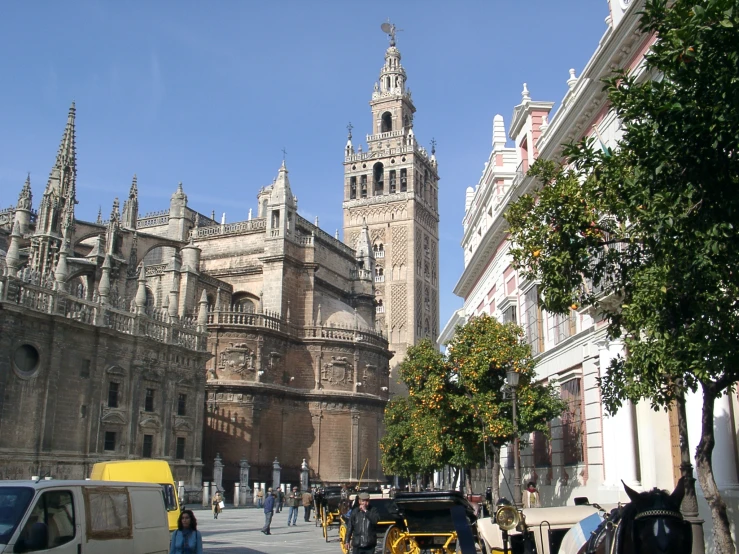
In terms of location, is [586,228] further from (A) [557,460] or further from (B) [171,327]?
(B) [171,327]

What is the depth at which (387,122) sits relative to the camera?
79.2 meters

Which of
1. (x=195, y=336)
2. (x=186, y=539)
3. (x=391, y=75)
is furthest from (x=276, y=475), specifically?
(x=391, y=75)

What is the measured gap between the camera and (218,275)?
49.2m

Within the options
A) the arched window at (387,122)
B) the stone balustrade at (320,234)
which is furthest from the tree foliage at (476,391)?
the arched window at (387,122)

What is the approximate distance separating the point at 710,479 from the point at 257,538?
13.6m

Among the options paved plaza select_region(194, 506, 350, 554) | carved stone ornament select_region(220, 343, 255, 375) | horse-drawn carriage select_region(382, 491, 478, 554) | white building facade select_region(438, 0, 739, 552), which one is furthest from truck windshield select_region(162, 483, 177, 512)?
carved stone ornament select_region(220, 343, 255, 375)

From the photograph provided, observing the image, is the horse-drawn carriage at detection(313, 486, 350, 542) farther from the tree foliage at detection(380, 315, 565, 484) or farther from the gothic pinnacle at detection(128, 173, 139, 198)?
the gothic pinnacle at detection(128, 173, 139, 198)

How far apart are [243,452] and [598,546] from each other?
37361mm

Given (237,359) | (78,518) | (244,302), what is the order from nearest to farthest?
(78,518)
(237,359)
(244,302)

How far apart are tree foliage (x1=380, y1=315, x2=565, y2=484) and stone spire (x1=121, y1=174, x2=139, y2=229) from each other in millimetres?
30931

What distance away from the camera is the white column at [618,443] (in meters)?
15.3

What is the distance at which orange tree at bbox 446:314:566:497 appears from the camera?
62.9 ft

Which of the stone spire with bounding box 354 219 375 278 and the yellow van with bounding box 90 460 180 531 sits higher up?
the stone spire with bounding box 354 219 375 278

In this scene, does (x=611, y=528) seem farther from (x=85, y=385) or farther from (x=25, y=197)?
(x=25, y=197)
